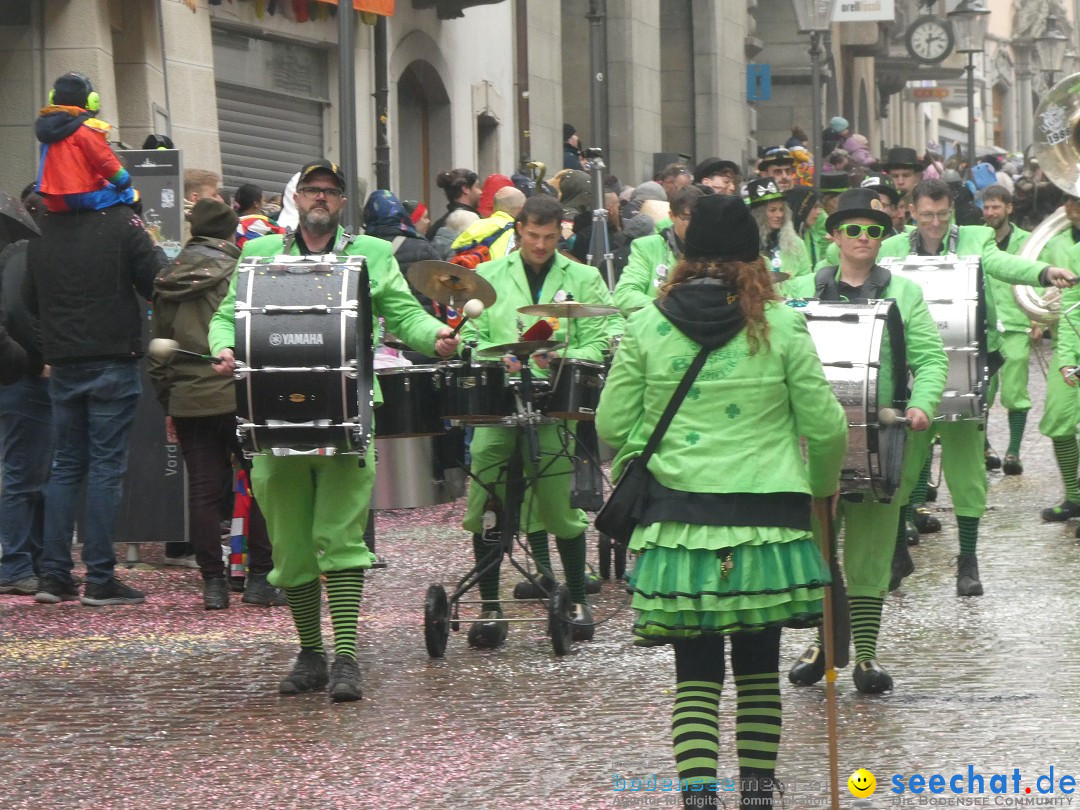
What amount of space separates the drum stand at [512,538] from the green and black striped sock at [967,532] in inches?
89.5

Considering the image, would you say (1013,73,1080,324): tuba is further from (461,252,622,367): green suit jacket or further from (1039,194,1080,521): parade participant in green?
(461,252,622,367): green suit jacket

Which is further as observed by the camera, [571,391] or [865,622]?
[571,391]

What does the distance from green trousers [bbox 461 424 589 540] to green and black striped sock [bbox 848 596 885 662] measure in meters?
1.67

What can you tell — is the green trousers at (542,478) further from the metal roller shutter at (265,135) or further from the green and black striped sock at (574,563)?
the metal roller shutter at (265,135)

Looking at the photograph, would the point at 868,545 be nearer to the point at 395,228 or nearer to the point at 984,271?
the point at 984,271

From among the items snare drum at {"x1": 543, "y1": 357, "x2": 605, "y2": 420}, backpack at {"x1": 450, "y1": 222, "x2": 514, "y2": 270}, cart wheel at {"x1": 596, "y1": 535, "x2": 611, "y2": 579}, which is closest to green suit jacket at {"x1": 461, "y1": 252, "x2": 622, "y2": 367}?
snare drum at {"x1": 543, "y1": 357, "x2": 605, "y2": 420}

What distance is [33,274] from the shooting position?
34.9 feet

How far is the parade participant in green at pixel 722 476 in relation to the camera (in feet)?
19.7

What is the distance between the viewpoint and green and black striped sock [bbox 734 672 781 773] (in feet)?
20.2

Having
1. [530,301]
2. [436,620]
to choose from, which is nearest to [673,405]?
[436,620]

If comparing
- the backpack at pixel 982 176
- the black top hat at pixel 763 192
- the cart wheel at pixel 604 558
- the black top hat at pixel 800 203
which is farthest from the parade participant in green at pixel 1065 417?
the backpack at pixel 982 176

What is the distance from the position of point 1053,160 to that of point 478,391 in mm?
7621

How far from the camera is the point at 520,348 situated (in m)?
8.59

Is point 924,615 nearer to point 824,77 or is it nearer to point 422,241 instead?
point 422,241
